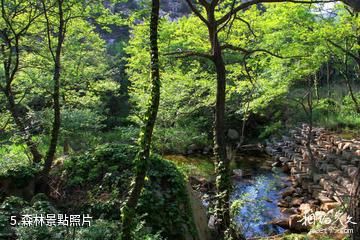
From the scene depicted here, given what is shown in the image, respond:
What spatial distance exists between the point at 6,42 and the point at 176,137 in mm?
5484

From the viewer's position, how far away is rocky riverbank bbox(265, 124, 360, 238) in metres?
6.93

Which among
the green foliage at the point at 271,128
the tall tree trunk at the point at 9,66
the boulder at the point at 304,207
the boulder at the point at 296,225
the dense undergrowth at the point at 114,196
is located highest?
the tall tree trunk at the point at 9,66

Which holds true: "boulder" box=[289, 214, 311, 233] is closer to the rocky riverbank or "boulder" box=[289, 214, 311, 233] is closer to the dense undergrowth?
the rocky riverbank

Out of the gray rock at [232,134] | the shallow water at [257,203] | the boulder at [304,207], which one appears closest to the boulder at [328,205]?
the boulder at [304,207]

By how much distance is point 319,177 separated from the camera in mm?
8586

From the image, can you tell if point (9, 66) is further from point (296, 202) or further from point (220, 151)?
point (296, 202)

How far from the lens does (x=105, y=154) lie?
5.81 m

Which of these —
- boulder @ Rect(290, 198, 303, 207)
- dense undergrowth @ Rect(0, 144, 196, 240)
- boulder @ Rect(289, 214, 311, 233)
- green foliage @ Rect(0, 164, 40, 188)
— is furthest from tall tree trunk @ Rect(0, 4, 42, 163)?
boulder @ Rect(290, 198, 303, 207)

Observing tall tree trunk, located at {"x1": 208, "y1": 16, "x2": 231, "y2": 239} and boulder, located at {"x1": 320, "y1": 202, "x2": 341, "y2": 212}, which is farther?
boulder, located at {"x1": 320, "y1": 202, "x2": 341, "y2": 212}

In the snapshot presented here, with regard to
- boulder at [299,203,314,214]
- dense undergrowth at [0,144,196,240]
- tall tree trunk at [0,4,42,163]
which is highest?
tall tree trunk at [0,4,42,163]

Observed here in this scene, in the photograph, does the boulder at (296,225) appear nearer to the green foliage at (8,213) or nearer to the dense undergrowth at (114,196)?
the dense undergrowth at (114,196)

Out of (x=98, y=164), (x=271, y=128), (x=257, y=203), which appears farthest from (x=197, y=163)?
(x=98, y=164)

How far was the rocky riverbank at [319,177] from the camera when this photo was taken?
273 inches

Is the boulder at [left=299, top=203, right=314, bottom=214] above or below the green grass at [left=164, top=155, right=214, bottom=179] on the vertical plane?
below
